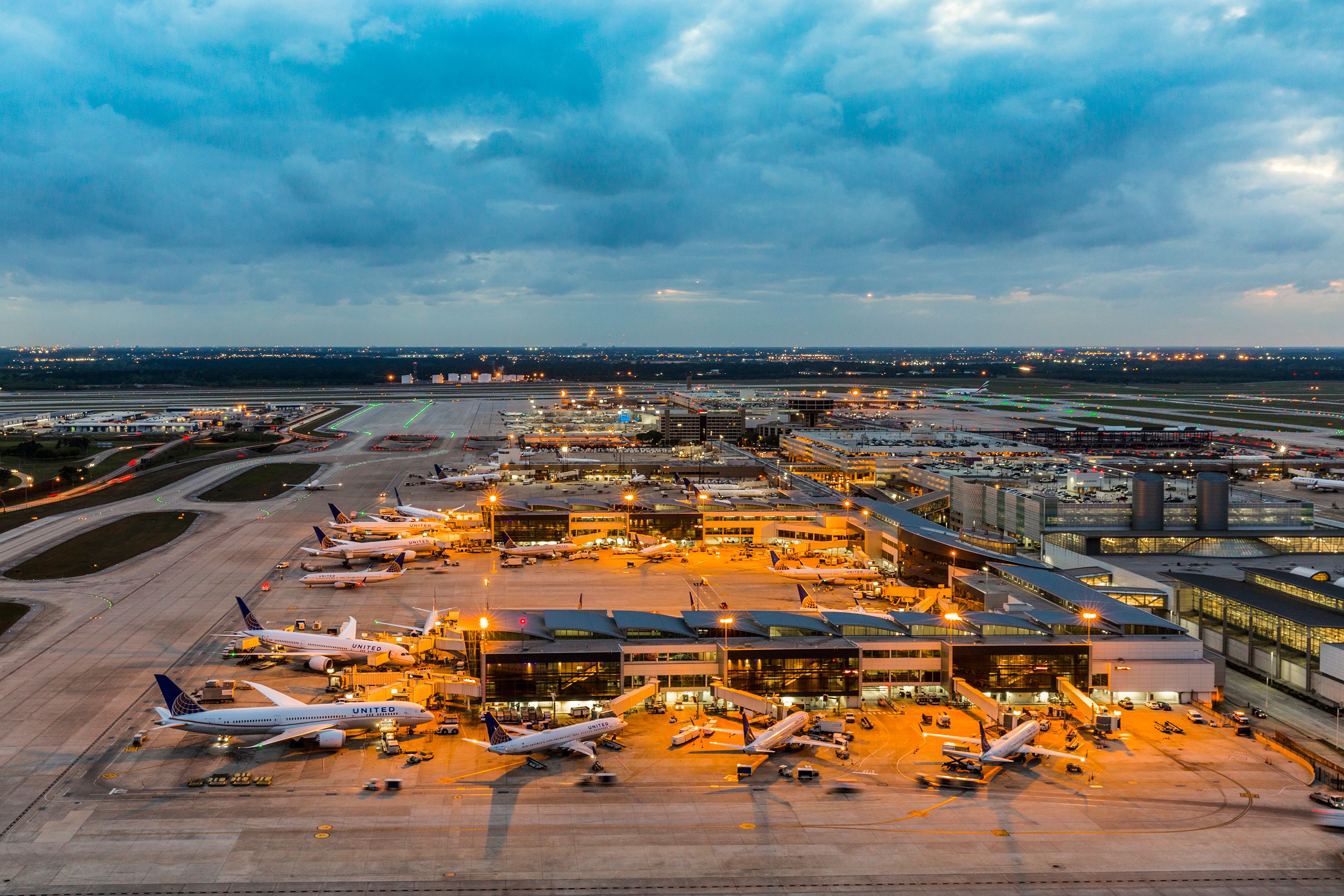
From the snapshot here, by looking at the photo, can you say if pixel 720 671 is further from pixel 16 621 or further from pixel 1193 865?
pixel 16 621

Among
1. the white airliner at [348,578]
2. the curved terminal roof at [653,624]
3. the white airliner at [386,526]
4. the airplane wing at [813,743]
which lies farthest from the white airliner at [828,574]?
the white airliner at [386,526]

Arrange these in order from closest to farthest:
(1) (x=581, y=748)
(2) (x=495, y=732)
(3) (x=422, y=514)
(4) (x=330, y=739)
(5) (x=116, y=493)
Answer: (2) (x=495, y=732), (1) (x=581, y=748), (4) (x=330, y=739), (3) (x=422, y=514), (5) (x=116, y=493)

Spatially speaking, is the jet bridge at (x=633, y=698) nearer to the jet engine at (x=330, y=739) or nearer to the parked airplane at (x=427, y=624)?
the jet engine at (x=330, y=739)

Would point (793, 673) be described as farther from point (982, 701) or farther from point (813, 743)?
point (982, 701)

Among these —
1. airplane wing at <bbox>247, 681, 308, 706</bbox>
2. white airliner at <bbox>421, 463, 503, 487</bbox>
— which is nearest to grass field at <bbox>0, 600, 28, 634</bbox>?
airplane wing at <bbox>247, 681, 308, 706</bbox>

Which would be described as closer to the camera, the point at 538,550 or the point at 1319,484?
the point at 538,550

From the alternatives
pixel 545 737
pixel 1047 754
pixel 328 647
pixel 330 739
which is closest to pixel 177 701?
pixel 330 739

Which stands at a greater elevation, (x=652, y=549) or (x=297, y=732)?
(x=652, y=549)
